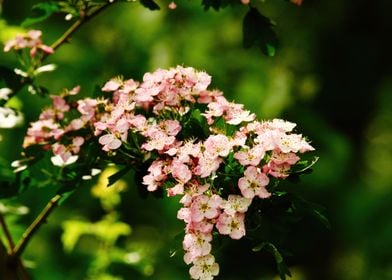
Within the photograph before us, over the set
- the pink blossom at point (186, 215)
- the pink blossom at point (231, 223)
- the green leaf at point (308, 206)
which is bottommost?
the pink blossom at point (186, 215)

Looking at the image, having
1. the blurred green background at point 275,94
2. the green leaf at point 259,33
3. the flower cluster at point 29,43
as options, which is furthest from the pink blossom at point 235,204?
the blurred green background at point 275,94

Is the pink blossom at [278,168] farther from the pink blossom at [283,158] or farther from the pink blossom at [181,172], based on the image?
the pink blossom at [181,172]

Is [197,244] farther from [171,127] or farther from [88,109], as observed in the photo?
[88,109]

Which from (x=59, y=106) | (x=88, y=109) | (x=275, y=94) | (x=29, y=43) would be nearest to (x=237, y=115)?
(x=88, y=109)

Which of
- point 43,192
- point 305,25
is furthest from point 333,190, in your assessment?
point 43,192

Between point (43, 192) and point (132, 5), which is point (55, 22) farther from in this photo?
point (43, 192)

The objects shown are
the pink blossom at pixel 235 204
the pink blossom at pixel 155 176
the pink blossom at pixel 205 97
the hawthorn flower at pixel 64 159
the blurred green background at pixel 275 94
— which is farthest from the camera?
the blurred green background at pixel 275 94

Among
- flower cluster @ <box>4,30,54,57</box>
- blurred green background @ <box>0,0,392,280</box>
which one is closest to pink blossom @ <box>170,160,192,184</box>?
flower cluster @ <box>4,30,54,57</box>

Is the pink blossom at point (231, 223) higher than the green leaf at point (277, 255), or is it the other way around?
the pink blossom at point (231, 223)
